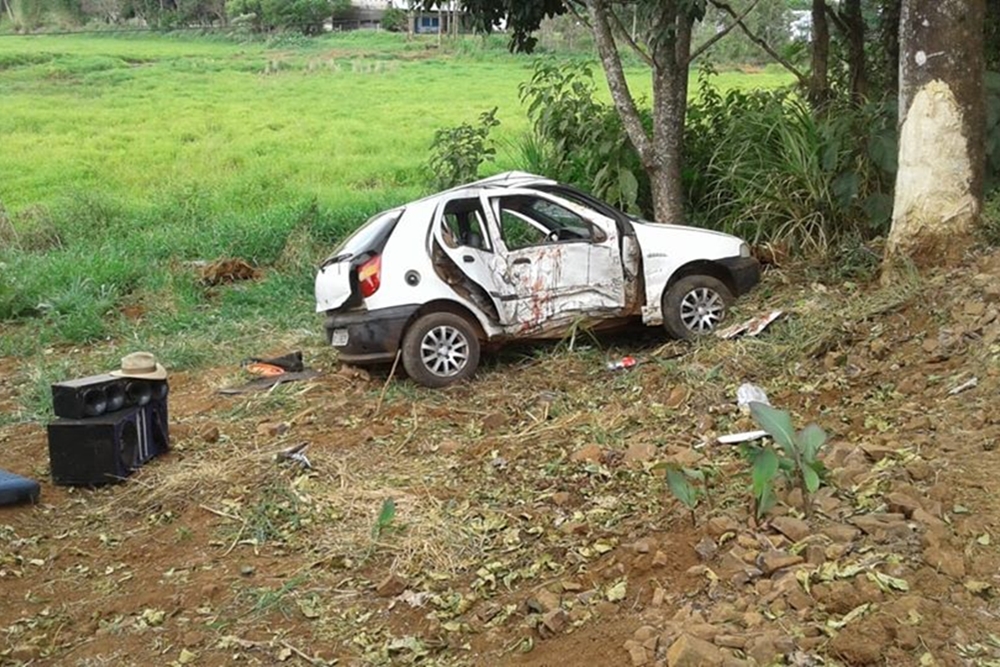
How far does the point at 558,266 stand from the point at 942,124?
284 cm

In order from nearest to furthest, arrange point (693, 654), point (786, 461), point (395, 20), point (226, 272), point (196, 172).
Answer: point (693, 654) → point (786, 461) → point (226, 272) → point (196, 172) → point (395, 20)

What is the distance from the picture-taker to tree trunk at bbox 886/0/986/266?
7.11m

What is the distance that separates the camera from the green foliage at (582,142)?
1110 centimetres

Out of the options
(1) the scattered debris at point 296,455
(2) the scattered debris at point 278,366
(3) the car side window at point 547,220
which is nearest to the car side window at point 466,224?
(3) the car side window at point 547,220

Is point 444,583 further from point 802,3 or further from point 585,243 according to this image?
point 802,3

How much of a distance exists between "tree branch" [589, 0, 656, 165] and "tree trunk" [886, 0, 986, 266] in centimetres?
306

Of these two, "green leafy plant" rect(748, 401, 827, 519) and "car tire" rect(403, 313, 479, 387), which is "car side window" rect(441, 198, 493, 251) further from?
"green leafy plant" rect(748, 401, 827, 519)

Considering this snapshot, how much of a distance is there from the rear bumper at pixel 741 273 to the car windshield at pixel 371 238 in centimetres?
260

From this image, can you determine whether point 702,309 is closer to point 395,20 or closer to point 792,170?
point 792,170

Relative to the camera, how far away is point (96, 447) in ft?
20.3

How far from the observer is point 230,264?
40.7 feet

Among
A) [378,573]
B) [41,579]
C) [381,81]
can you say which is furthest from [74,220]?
[381,81]

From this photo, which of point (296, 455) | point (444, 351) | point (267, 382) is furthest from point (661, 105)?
point (296, 455)

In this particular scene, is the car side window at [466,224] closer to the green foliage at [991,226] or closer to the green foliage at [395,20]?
the green foliage at [991,226]
